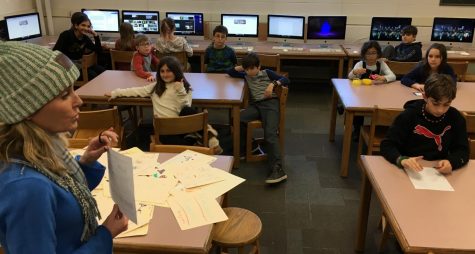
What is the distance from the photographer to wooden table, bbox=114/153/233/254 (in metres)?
1.45

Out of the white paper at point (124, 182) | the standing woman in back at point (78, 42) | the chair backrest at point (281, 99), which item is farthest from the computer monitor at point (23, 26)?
the white paper at point (124, 182)

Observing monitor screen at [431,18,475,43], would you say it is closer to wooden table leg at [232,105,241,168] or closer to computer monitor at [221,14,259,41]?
computer monitor at [221,14,259,41]

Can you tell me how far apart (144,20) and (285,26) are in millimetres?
1922

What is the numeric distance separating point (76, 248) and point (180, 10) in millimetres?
5301

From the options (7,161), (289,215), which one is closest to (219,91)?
(289,215)

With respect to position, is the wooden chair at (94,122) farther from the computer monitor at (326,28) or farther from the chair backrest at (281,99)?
the computer monitor at (326,28)

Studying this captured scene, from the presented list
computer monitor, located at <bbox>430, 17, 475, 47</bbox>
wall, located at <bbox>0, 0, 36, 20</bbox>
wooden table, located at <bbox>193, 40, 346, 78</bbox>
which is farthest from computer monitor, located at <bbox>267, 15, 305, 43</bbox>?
wall, located at <bbox>0, 0, 36, 20</bbox>

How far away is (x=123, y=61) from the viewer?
465 centimetres

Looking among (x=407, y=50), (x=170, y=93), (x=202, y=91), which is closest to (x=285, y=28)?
(x=407, y=50)

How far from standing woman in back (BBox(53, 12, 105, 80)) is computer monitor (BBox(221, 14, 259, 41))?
1.75 meters

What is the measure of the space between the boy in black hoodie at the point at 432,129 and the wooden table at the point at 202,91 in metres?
1.34

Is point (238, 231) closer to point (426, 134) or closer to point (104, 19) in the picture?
point (426, 134)

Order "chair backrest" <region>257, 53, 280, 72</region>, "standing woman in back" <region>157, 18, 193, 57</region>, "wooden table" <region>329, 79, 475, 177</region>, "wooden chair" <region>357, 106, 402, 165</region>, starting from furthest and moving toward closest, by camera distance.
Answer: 1. "standing woman in back" <region>157, 18, 193, 57</region>
2. "chair backrest" <region>257, 53, 280, 72</region>
3. "wooden table" <region>329, 79, 475, 177</region>
4. "wooden chair" <region>357, 106, 402, 165</region>

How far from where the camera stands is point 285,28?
5.68 metres
